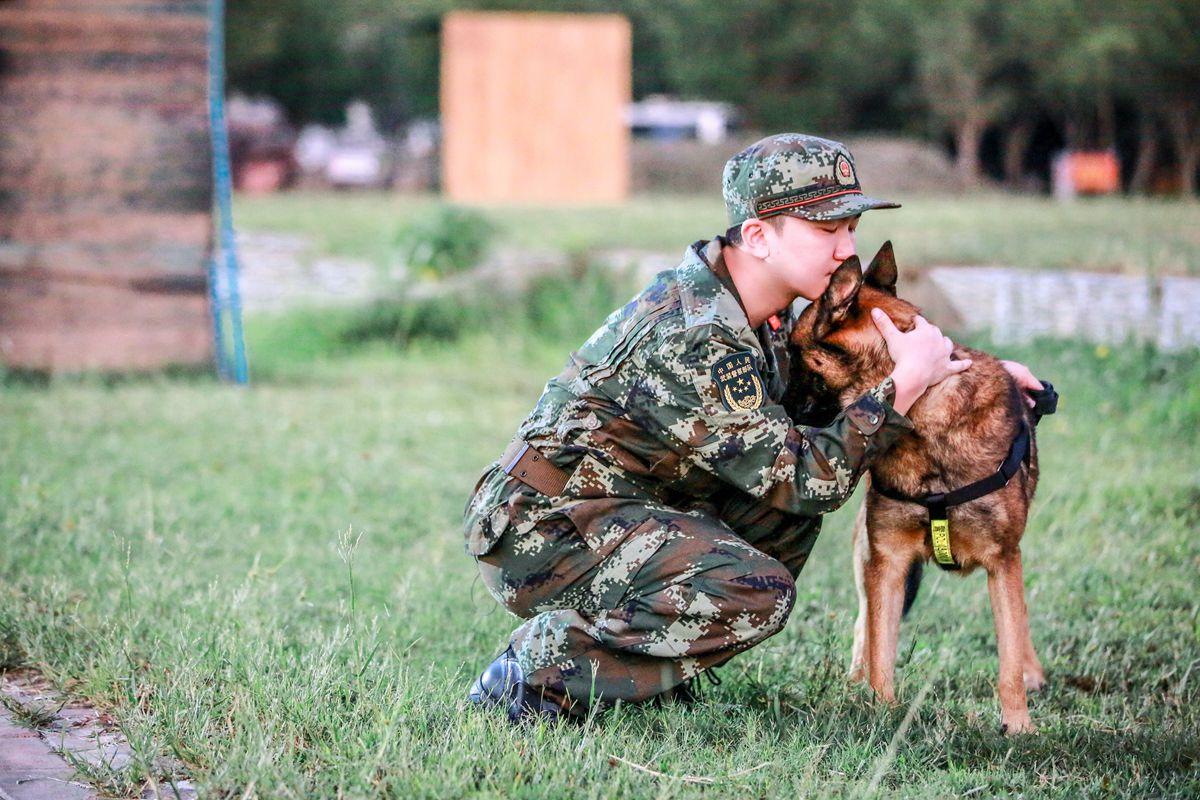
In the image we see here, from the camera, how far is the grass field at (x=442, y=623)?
2.92 metres

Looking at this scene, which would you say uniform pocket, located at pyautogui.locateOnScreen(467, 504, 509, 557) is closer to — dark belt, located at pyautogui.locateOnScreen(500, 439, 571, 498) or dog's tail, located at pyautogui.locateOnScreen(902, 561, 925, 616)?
dark belt, located at pyautogui.locateOnScreen(500, 439, 571, 498)

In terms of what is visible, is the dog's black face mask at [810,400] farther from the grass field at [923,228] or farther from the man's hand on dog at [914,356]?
the grass field at [923,228]

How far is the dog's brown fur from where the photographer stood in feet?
11.2

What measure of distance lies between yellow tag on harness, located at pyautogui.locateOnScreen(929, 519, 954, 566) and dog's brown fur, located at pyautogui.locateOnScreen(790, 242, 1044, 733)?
0.10ft

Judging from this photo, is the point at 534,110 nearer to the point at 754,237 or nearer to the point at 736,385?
the point at 754,237

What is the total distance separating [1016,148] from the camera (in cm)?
2698

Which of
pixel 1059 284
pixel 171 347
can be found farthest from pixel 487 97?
pixel 1059 284

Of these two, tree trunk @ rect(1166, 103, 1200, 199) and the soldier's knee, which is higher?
tree trunk @ rect(1166, 103, 1200, 199)

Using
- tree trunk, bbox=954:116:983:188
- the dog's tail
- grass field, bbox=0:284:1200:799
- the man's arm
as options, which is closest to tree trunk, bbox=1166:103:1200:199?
tree trunk, bbox=954:116:983:188

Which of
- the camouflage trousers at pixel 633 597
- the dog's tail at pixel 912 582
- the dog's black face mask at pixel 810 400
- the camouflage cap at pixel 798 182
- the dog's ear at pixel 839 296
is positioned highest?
the camouflage cap at pixel 798 182

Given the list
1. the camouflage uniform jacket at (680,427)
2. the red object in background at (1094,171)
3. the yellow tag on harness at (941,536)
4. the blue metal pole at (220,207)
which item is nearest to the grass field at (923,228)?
the blue metal pole at (220,207)

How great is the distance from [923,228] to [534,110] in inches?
311

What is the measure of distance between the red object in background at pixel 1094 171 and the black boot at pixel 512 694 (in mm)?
22654

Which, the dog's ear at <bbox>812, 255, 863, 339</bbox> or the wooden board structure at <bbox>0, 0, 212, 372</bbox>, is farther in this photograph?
the wooden board structure at <bbox>0, 0, 212, 372</bbox>
